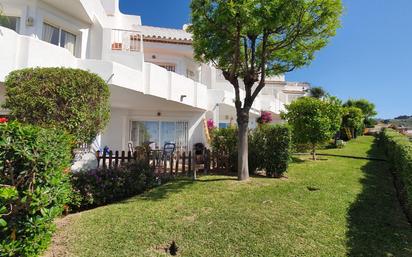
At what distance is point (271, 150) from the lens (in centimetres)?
1141

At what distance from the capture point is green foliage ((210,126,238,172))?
1220cm

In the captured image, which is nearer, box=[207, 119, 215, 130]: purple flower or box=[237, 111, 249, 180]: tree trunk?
box=[237, 111, 249, 180]: tree trunk

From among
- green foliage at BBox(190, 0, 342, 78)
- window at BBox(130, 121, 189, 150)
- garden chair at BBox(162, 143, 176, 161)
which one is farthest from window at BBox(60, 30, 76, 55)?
garden chair at BBox(162, 143, 176, 161)

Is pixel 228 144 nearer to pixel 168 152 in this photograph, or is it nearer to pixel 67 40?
pixel 168 152

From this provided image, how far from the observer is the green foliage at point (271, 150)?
1125 centimetres

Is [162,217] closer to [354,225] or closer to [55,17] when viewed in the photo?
[354,225]

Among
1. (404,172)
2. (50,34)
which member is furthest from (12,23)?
(404,172)

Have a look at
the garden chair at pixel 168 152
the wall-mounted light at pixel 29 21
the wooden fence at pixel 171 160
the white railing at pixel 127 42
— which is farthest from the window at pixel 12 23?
the garden chair at pixel 168 152

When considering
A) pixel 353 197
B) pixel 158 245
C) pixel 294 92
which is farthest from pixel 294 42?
pixel 294 92

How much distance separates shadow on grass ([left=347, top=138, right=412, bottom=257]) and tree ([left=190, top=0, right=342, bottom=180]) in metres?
4.21

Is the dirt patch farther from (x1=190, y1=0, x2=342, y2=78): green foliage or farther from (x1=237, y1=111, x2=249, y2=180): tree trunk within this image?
(x1=190, y1=0, x2=342, y2=78): green foliage

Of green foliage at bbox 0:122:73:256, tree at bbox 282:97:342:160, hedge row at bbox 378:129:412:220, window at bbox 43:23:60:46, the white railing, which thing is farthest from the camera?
tree at bbox 282:97:342:160

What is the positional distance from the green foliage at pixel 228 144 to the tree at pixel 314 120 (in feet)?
19.1

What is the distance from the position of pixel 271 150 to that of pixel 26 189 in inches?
367
